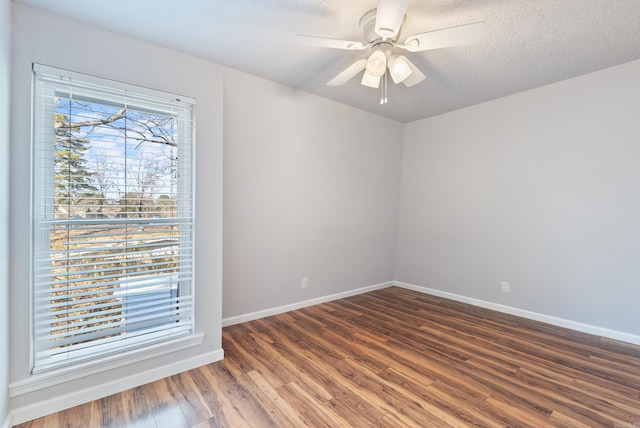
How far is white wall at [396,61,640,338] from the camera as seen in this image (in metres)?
2.70

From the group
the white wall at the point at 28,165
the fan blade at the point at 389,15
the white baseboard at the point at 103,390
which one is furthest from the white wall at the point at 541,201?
the white baseboard at the point at 103,390

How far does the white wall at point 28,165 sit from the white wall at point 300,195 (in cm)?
55

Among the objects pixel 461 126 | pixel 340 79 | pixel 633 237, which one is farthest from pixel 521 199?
pixel 340 79

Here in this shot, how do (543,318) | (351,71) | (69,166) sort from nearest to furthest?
(69,166) → (351,71) → (543,318)

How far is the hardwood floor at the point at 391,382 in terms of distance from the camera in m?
1.69

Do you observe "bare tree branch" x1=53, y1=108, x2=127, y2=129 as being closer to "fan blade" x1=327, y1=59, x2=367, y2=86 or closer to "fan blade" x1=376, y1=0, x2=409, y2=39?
"fan blade" x1=327, y1=59, x2=367, y2=86

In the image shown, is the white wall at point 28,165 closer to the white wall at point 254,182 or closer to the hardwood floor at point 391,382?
the white wall at point 254,182

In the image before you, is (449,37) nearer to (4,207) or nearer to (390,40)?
(390,40)

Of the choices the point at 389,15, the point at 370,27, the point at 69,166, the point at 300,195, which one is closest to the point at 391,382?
the point at 300,195

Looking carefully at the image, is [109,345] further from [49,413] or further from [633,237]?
[633,237]

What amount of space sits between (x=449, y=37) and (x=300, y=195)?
7.02 feet

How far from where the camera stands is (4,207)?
5.07 feet

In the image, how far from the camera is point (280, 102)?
3117 millimetres

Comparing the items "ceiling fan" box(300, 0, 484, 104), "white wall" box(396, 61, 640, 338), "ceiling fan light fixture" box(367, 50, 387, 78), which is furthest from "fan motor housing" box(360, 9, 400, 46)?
"white wall" box(396, 61, 640, 338)
